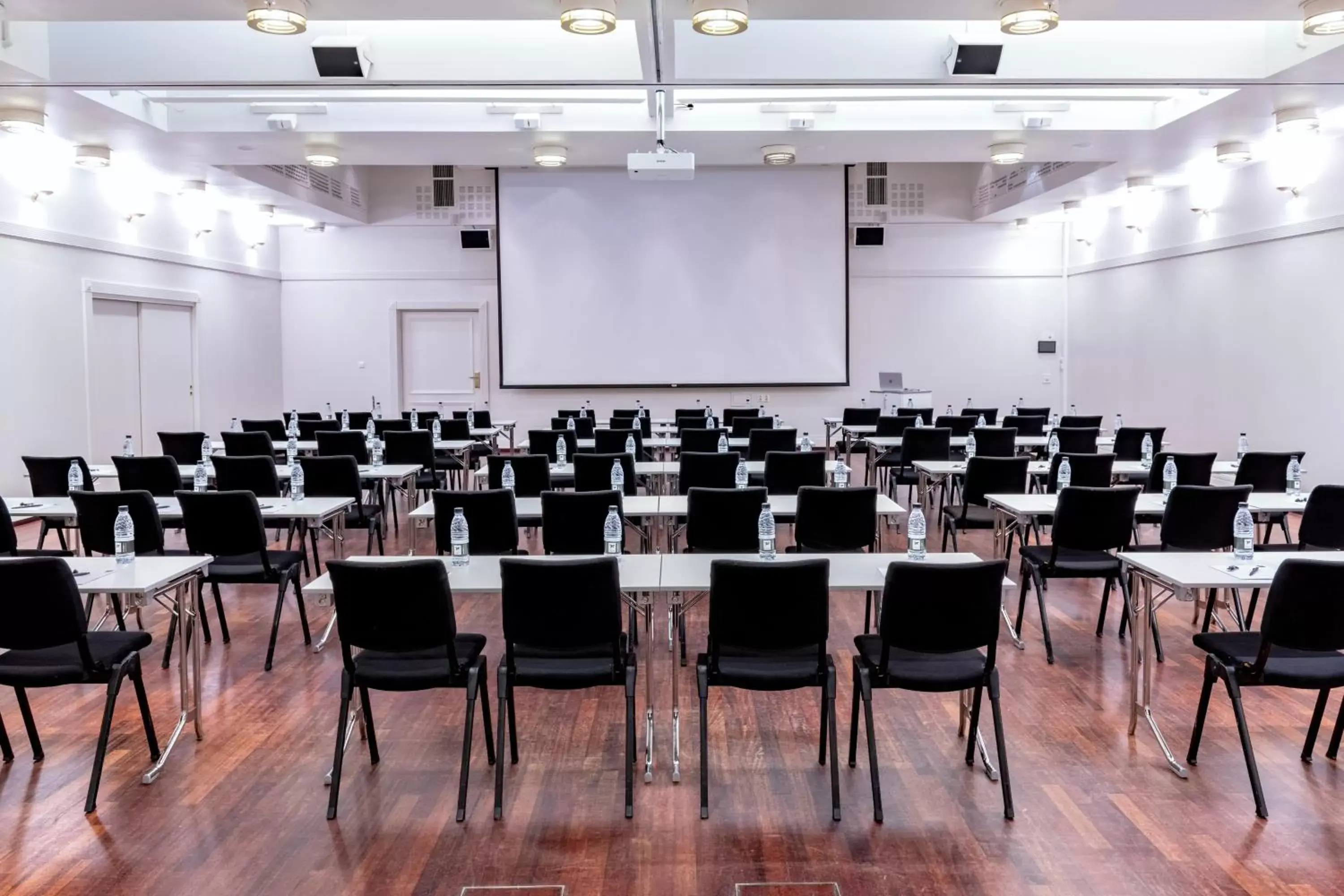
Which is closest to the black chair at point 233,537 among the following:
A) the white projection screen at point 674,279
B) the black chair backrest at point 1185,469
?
the black chair backrest at point 1185,469

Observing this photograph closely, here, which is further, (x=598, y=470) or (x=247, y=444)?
(x=247, y=444)

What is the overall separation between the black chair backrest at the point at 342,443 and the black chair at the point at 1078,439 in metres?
5.95

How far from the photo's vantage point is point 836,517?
5488mm

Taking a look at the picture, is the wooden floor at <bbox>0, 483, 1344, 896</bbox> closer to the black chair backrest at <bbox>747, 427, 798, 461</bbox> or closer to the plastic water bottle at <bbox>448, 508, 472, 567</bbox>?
the plastic water bottle at <bbox>448, 508, 472, 567</bbox>

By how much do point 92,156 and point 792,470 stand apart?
24.4 ft

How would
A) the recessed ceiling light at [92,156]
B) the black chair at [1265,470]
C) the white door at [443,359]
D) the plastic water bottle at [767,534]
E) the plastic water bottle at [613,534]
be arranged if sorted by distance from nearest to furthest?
the plastic water bottle at [767,534] → the plastic water bottle at [613,534] → the black chair at [1265,470] → the recessed ceiling light at [92,156] → the white door at [443,359]

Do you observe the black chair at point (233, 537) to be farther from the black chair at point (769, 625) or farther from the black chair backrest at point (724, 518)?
the black chair at point (769, 625)

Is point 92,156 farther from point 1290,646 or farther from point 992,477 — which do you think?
point 1290,646

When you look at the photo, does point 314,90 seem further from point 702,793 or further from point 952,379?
point 952,379

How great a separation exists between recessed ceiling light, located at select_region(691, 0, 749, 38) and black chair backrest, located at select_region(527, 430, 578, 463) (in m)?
4.03

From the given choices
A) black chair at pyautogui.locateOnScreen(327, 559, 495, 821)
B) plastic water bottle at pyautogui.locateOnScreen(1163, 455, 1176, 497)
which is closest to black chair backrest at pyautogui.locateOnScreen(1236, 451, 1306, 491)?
plastic water bottle at pyautogui.locateOnScreen(1163, 455, 1176, 497)

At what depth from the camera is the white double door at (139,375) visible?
1099 centimetres

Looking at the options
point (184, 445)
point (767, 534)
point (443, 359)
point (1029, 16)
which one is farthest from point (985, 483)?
point (443, 359)

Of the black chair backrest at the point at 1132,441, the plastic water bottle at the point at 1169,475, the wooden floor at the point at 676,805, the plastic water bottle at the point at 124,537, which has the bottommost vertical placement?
the wooden floor at the point at 676,805
